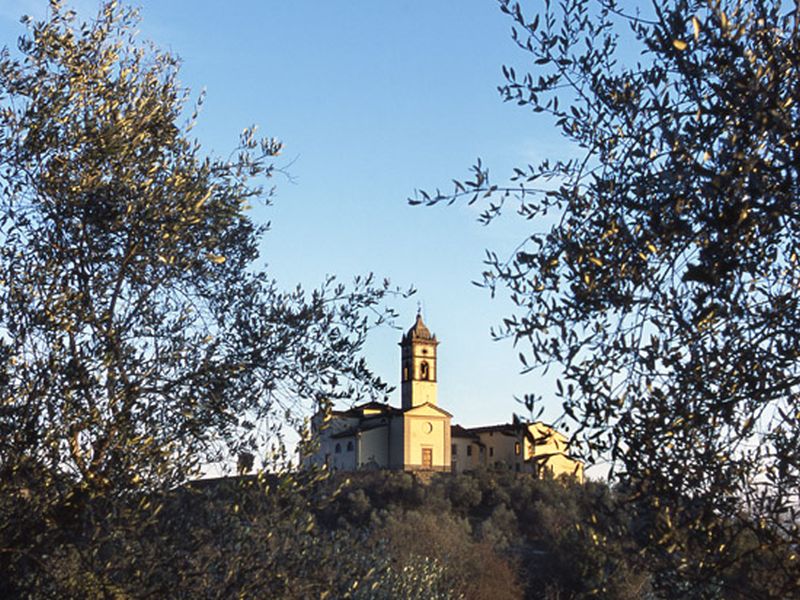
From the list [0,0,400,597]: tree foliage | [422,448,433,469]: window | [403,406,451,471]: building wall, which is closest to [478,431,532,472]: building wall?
[403,406,451,471]: building wall

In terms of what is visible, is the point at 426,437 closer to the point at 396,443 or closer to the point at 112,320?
the point at 396,443

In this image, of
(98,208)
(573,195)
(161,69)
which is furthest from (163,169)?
(573,195)

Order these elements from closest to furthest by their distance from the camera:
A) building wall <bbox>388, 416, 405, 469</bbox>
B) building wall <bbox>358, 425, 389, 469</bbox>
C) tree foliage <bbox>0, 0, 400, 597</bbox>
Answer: tree foliage <bbox>0, 0, 400, 597</bbox> < building wall <bbox>388, 416, 405, 469</bbox> < building wall <bbox>358, 425, 389, 469</bbox>

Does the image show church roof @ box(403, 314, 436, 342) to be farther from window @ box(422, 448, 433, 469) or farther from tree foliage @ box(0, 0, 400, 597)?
tree foliage @ box(0, 0, 400, 597)

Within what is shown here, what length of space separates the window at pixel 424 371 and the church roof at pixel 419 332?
2392 millimetres

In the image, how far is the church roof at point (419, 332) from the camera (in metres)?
89.8

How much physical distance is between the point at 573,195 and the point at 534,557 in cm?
3652

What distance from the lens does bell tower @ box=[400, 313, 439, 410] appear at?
290 feet

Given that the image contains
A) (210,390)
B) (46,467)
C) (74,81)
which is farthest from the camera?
(74,81)

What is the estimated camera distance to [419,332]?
90500 mm

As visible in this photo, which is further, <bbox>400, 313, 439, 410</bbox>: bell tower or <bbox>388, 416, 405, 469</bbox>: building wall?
<bbox>400, 313, 439, 410</bbox>: bell tower

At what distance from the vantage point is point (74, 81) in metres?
8.69

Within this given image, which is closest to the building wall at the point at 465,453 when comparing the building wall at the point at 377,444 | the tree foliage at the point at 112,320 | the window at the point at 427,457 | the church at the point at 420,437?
the church at the point at 420,437

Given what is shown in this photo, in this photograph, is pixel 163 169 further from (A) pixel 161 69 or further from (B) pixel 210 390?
(B) pixel 210 390
